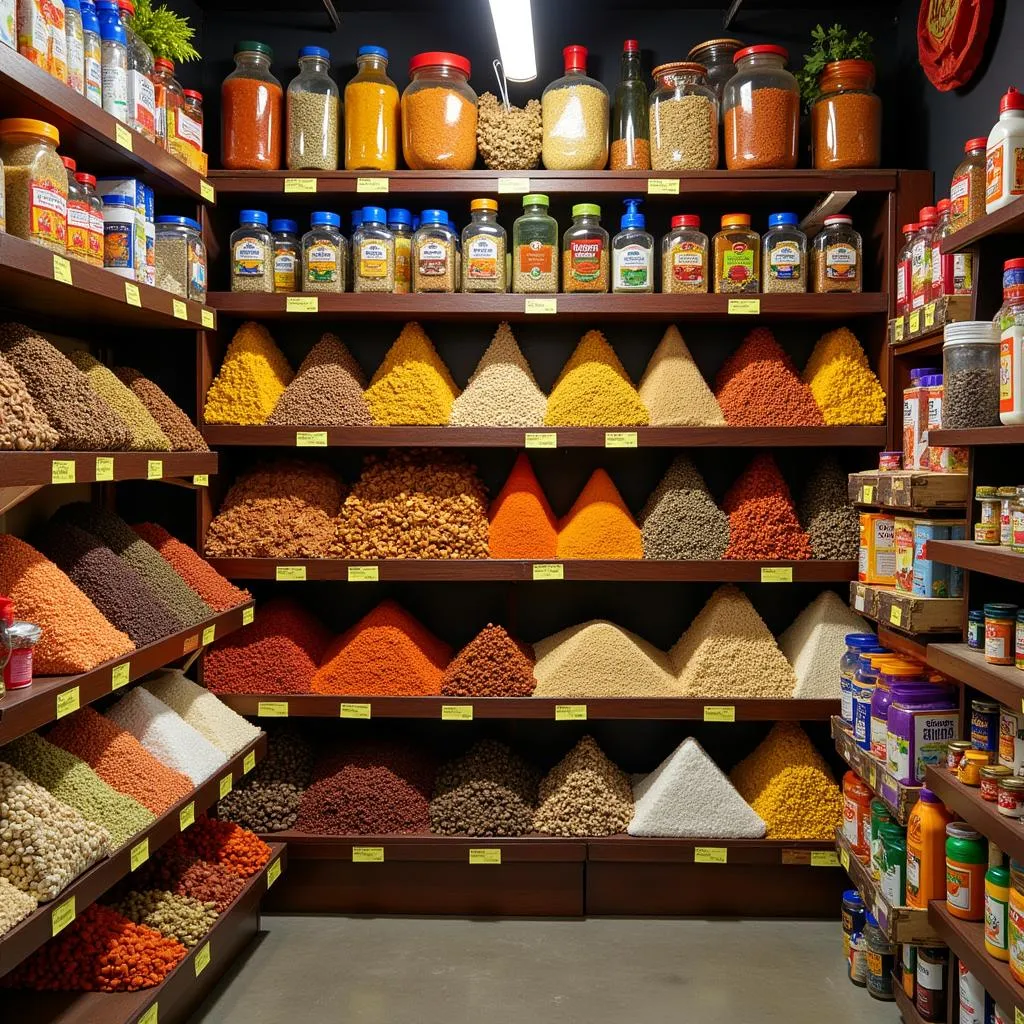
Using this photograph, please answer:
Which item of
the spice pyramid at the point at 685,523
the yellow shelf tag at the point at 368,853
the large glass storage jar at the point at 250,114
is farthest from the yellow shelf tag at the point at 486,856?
the large glass storage jar at the point at 250,114

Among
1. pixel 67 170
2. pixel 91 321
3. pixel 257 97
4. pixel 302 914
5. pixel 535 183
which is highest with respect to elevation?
pixel 257 97

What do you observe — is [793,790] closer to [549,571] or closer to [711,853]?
[711,853]

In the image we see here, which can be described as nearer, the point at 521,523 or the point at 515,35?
the point at 515,35

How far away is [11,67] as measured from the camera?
80.3 inches

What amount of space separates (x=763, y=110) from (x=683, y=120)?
0.27 metres

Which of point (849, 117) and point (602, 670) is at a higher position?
point (849, 117)

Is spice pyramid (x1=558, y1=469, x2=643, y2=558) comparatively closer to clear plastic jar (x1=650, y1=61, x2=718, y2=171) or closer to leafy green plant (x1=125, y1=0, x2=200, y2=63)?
clear plastic jar (x1=650, y1=61, x2=718, y2=171)

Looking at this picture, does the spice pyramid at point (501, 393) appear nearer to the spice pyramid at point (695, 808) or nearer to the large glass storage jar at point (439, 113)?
the large glass storage jar at point (439, 113)

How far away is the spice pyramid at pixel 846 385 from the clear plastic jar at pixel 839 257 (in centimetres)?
18

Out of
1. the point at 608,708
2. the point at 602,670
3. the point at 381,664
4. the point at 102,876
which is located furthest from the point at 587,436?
the point at 102,876

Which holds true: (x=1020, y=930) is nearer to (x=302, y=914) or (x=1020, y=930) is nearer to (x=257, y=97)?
(x=302, y=914)

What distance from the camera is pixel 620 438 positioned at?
3.45 metres

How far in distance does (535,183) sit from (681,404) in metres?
0.92

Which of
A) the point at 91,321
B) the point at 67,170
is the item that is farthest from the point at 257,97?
the point at 67,170
